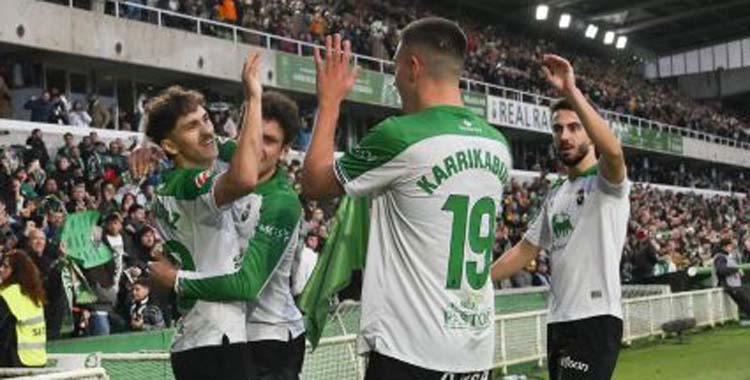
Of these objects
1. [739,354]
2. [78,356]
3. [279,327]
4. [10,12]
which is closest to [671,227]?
[739,354]

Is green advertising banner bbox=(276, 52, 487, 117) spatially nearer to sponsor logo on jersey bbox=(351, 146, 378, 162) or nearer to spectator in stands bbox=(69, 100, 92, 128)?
spectator in stands bbox=(69, 100, 92, 128)

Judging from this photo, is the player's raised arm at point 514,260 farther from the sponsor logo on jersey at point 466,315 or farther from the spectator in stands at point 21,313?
the spectator in stands at point 21,313

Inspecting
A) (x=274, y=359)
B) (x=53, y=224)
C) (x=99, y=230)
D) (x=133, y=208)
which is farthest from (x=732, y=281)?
(x=274, y=359)

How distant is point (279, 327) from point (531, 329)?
10.3 meters

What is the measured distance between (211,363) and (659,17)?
5145cm

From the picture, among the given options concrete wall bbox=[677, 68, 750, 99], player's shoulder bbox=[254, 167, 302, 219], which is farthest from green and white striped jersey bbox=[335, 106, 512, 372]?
concrete wall bbox=[677, 68, 750, 99]

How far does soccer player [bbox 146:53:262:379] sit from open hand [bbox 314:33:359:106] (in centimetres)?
47

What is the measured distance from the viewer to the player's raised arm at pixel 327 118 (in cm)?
341

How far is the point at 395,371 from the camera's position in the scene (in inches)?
137

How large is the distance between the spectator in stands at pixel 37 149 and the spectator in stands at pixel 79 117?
2890mm

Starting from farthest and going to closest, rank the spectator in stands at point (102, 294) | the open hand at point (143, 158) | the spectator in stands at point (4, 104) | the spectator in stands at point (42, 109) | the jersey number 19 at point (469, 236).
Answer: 1. the spectator in stands at point (42, 109)
2. the spectator in stands at point (4, 104)
3. the spectator in stands at point (102, 294)
4. the open hand at point (143, 158)
5. the jersey number 19 at point (469, 236)

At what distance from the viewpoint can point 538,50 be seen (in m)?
44.7

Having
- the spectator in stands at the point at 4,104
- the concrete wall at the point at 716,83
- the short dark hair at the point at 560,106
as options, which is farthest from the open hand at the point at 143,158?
the concrete wall at the point at 716,83

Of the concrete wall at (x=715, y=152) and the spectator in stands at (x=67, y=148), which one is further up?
the concrete wall at (x=715, y=152)
